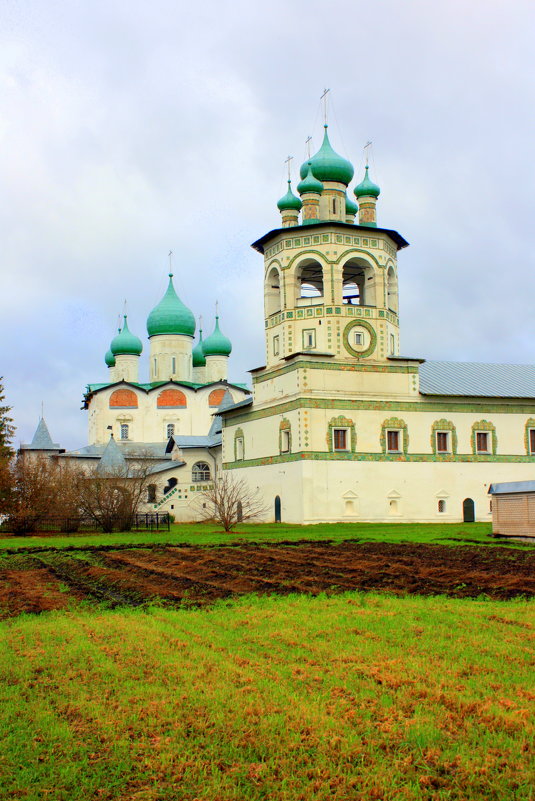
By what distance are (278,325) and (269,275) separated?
246 cm

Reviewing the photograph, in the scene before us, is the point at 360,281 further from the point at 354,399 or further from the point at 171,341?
the point at 171,341

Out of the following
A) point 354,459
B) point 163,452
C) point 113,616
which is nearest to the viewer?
point 113,616

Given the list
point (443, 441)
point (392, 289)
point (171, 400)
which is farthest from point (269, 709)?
point (171, 400)

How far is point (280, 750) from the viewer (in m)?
5.03

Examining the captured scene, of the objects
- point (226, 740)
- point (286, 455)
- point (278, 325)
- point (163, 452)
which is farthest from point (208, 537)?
point (163, 452)

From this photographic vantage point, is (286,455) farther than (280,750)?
Yes

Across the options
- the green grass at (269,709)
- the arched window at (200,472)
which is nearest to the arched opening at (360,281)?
the arched window at (200,472)

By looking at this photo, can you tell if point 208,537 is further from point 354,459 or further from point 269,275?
point 269,275

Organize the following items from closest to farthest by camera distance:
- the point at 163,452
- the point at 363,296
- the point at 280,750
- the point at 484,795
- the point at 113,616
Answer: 1. the point at 484,795
2. the point at 280,750
3. the point at 113,616
4. the point at 363,296
5. the point at 163,452

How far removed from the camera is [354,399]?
111 ft

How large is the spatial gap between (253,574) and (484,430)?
23.8m

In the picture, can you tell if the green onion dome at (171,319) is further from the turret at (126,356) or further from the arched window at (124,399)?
the arched window at (124,399)

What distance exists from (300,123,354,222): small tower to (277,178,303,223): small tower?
3.34ft

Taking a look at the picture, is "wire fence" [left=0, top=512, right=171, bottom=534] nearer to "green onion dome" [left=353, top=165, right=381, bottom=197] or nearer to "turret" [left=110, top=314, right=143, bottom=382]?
"green onion dome" [left=353, top=165, right=381, bottom=197]
